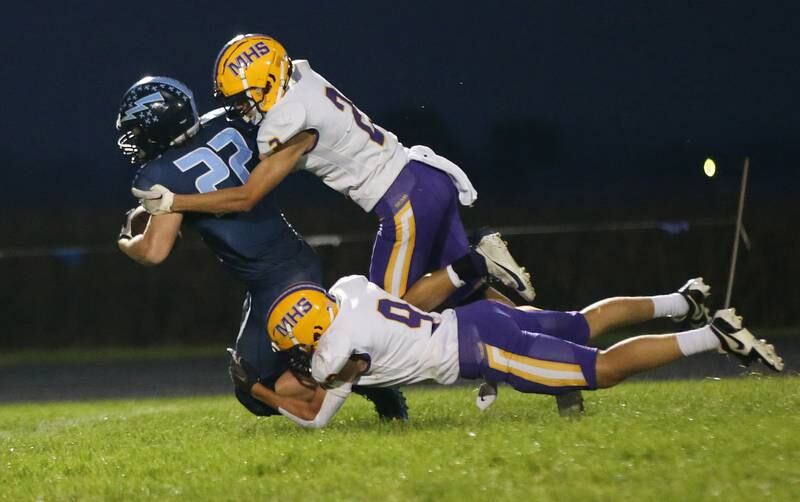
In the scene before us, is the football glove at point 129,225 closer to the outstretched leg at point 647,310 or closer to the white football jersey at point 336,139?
the white football jersey at point 336,139

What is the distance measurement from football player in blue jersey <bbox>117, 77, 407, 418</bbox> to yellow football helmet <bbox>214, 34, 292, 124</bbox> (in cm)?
22

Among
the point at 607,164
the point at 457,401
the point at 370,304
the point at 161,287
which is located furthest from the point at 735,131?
the point at 370,304

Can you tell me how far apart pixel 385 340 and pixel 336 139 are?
1.50 meters

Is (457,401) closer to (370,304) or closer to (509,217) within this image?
(370,304)

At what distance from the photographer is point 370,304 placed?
23.1ft

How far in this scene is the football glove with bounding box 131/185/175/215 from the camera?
7543 mm

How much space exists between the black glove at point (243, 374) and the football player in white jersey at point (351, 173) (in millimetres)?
824

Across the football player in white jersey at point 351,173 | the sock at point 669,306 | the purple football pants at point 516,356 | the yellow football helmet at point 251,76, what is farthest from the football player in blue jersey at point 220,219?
the sock at point 669,306

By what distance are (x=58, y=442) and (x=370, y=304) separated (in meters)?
2.42

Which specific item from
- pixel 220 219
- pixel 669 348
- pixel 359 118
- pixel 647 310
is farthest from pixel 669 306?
pixel 220 219

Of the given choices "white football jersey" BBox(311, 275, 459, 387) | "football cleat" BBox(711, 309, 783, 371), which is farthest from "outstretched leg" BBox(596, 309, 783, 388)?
"white football jersey" BBox(311, 275, 459, 387)

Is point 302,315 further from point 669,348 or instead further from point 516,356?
point 669,348

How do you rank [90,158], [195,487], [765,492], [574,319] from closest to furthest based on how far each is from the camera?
1. [765,492]
2. [195,487]
3. [574,319]
4. [90,158]

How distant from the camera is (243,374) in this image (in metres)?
7.50
